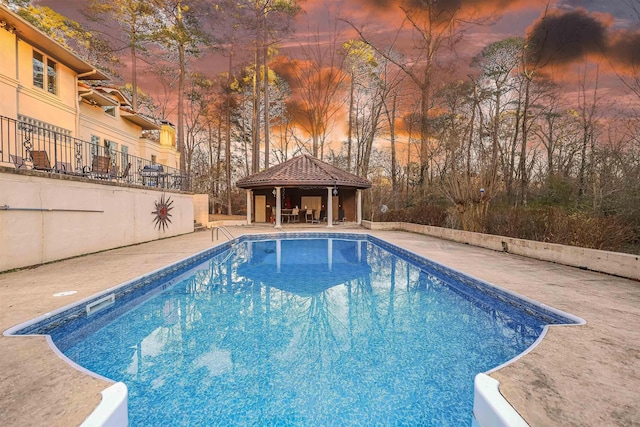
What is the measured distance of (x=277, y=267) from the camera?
855cm

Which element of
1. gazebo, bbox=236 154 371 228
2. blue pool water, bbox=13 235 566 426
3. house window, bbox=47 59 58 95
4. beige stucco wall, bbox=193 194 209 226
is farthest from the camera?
gazebo, bbox=236 154 371 228

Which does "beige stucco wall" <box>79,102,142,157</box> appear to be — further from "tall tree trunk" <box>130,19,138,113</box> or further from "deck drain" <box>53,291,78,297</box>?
"deck drain" <box>53,291,78,297</box>

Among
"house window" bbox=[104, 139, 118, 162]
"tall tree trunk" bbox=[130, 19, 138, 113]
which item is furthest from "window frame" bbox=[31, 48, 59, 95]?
"tall tree trunk" bbox=[130, 19, 138, 113]

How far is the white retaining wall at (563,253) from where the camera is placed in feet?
19.5

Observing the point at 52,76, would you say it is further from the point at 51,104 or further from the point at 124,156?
the point at 124,156

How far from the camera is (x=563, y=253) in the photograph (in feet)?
23.9

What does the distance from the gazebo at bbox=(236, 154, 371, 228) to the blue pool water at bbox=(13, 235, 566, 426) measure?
36.3ft

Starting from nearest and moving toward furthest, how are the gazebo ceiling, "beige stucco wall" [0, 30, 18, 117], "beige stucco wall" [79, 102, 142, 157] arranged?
"beige stucco wall" [0, 30, 18, 117] → "beige stucco wall" [79, 102, 142, 157] → the gazebo ceiling

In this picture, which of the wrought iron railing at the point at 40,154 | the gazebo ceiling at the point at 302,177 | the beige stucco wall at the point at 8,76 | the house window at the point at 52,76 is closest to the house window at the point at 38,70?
the house window at the point at 52,76

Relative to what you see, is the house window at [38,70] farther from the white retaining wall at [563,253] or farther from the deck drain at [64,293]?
the white retaining wall at [563,253]

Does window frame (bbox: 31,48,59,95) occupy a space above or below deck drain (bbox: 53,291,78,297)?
above

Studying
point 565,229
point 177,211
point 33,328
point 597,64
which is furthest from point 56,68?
point 597,64

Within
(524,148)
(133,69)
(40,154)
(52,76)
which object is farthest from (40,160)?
(524,148)

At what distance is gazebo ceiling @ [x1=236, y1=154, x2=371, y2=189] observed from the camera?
16500mm
